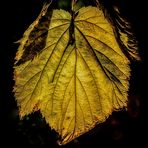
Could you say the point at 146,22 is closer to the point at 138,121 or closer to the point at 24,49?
the point at 138,121

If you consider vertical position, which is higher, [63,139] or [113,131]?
[63,139]

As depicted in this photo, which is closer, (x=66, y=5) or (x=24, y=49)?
(x=24, y=49)

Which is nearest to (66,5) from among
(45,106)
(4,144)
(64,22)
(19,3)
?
(19,3)

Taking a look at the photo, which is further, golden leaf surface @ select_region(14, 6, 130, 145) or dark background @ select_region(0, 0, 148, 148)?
dark background @ select_region(0, 0, 148, 148)

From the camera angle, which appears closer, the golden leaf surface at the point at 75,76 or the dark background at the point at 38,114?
the golden leaf surface at the point at 75,76
